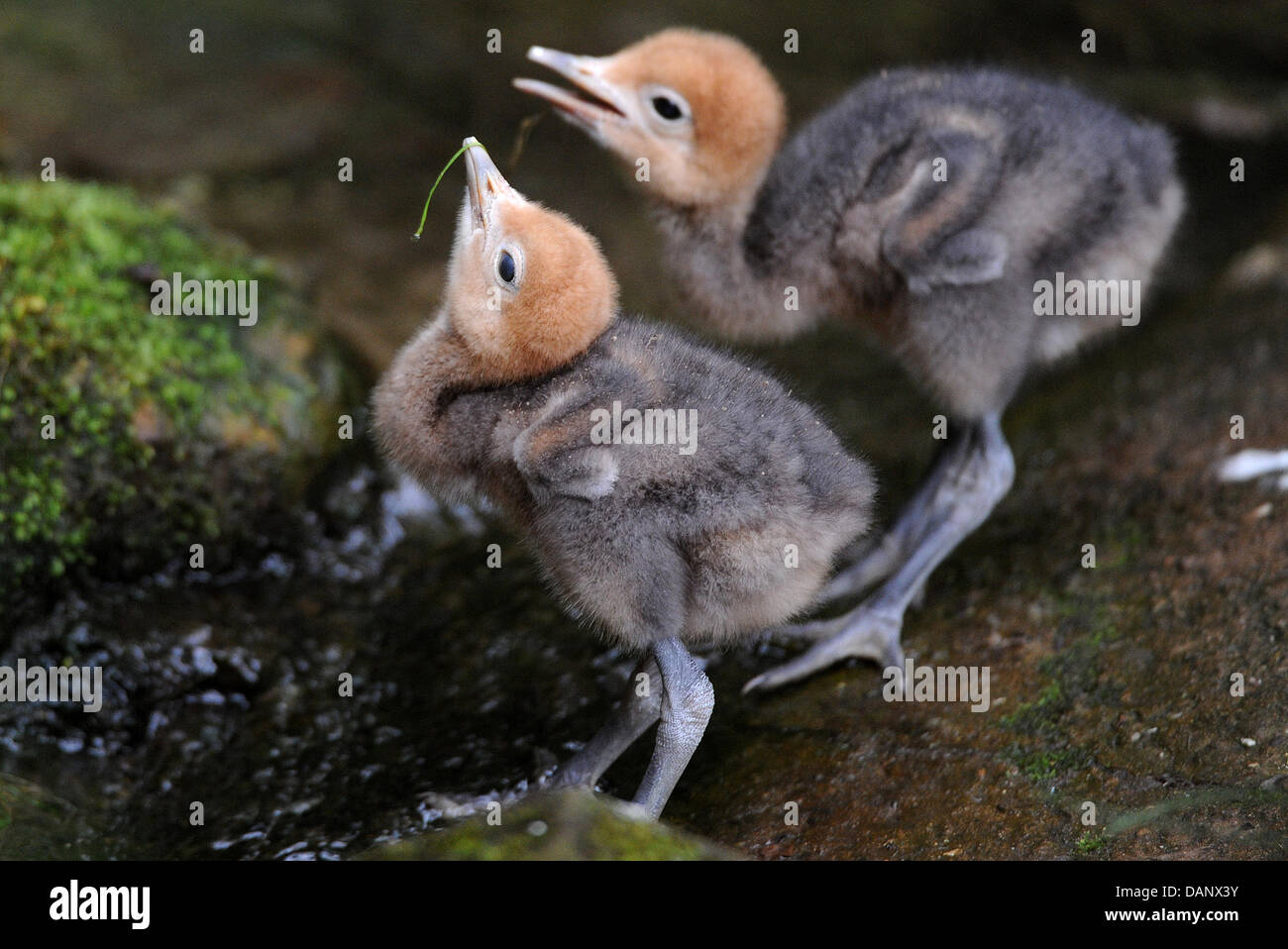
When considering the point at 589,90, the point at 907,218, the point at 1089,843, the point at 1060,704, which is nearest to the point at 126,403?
the point at 589,90

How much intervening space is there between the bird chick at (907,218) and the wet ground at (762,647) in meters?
0.27

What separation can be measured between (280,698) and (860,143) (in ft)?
8.09

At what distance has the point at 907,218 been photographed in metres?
3.70

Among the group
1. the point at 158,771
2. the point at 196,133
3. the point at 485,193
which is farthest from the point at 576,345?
the point at 196,133

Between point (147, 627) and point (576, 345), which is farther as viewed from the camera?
point (147, 627)

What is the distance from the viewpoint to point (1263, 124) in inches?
253

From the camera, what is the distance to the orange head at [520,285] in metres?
3.03

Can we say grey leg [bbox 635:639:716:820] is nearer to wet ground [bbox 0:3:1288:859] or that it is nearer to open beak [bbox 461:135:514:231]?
wet ground [bbox 0:3:1288:859]

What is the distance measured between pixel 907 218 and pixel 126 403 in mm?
2473

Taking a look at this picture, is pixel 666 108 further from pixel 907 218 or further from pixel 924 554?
pixel 924 554

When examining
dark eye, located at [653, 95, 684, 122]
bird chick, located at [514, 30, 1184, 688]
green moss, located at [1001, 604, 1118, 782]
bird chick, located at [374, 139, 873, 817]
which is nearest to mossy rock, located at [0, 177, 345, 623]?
bird chick, located at [374, 139, 873, 817]

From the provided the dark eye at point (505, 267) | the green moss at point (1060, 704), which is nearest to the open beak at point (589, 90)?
the dark eye at point (505, 267)

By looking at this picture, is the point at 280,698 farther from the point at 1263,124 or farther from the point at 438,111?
the point at 1263,124

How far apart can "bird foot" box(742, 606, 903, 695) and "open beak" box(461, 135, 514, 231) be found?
1.52 metres
